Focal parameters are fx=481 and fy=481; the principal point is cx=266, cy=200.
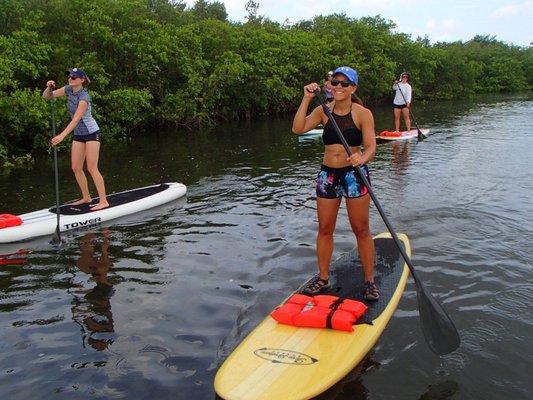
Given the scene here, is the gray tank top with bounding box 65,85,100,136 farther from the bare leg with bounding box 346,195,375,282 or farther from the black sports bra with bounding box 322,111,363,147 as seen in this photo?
the bare leg with bounding box 346,195,375,282

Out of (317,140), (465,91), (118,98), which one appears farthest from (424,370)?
(465,91)

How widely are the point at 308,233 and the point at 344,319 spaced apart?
3.55 m

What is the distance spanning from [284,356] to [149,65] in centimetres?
1985

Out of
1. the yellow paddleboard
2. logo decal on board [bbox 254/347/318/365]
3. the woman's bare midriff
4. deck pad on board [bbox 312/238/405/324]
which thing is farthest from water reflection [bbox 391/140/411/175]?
logo decal on board [bbox 254/347/318/365]

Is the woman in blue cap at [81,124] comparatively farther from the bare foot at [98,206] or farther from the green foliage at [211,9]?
the green foliage at [211,9]

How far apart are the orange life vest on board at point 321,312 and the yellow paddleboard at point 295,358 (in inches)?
2.2

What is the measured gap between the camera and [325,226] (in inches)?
195

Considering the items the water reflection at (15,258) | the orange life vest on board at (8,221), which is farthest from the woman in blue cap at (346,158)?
the orange life vest on board at (8,221)

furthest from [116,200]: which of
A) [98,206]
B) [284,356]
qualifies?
[284,356]

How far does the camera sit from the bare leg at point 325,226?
16.1 ft

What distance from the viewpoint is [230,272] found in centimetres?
624

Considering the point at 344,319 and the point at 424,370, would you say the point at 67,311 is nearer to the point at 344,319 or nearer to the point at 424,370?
the point at 344,319

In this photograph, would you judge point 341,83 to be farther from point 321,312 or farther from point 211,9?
point 211,9

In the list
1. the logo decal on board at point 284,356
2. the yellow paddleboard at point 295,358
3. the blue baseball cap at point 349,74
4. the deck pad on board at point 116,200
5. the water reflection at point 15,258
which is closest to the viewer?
the yellow paddleboard at point 295,358
